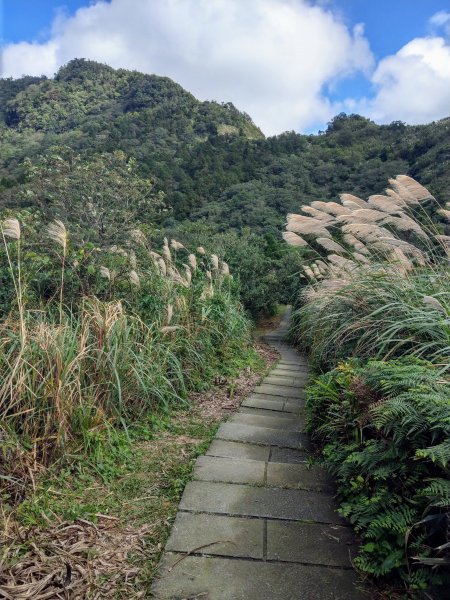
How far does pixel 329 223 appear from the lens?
428 cm

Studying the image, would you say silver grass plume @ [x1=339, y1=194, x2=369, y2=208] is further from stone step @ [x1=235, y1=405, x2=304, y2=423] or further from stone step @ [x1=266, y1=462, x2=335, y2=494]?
stone step @ [x1=266, y1=462, x2=335, y2=494]

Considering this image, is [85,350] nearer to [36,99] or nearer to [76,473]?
[76,473]

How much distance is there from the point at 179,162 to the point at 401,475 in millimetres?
30659

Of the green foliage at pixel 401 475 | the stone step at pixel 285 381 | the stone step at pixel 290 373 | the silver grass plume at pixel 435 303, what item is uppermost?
the silver grass plume at pixel 435 303

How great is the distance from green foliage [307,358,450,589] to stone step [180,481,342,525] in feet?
0.42

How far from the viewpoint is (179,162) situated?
1193 inches

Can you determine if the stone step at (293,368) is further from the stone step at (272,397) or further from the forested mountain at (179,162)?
the forested mountain at (179,162)

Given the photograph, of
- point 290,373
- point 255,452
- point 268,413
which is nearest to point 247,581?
point 255,452

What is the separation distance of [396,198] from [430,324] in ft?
5.69

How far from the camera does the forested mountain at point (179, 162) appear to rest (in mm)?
11109

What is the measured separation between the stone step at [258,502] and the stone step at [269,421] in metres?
1.07

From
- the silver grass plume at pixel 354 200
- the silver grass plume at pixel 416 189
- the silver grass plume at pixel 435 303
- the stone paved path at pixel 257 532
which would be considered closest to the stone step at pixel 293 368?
the silver grass plume at pixel 354 200

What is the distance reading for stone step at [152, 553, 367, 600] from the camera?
1519mm

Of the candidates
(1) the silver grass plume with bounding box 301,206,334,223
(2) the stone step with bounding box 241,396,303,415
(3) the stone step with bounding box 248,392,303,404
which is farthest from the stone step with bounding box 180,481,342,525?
(1) the silver grass plume with bounding box 301,206,334,223
